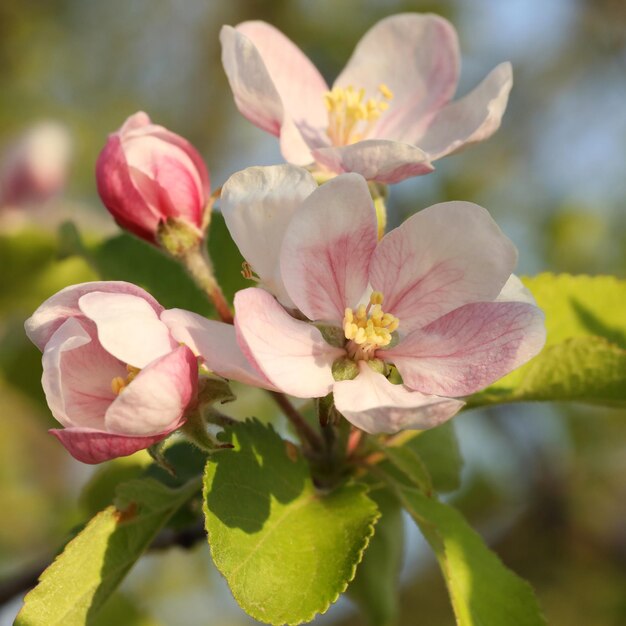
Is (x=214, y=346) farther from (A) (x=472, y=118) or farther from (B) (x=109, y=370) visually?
(A) (x=472, y=118)

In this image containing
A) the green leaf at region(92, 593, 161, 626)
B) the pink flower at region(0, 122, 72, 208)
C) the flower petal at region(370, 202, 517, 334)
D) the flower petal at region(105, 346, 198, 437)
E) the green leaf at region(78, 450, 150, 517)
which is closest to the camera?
the flower petal at region(105, 346, 198, 437)

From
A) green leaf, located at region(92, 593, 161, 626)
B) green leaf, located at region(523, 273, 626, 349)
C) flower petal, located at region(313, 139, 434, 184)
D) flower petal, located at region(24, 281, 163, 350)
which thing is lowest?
green leaf, located at region(92, 593, 161, 626)

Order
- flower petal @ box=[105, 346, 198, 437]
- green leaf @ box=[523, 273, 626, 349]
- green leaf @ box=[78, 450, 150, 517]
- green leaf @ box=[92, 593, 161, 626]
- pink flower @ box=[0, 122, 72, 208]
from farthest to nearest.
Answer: pink flower @ box=[0, 122, 72, 208], green leaf @ box=[92, 593, 161, 626], green leaf @ box=[78, 450, 150, 517], green leaf @ box=[523, 273, 626, 349], flower petal @ box=[105, 346, 198, 437]

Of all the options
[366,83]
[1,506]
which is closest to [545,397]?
[366,83]

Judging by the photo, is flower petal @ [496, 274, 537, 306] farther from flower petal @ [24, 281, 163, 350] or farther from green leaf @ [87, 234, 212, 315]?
green leaf @ [87, 234, 212, 315]

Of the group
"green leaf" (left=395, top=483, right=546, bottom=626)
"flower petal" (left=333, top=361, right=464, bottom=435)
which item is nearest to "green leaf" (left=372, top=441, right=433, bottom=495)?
"green leaf" (left=395, top=483, right=546, bottom=626)

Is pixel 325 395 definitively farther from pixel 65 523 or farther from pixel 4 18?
pixel 4 18

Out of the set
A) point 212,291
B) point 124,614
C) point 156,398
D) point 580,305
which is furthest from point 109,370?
point 124,614

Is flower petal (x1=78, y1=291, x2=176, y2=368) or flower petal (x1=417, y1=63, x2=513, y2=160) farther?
flower petal (x1=417, y1=63, x2=513, y2=160)
